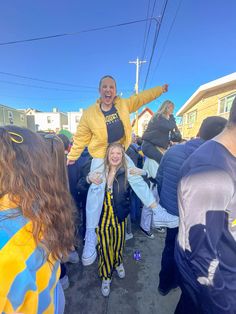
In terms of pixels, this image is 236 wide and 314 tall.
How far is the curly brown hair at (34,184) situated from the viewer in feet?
2.62

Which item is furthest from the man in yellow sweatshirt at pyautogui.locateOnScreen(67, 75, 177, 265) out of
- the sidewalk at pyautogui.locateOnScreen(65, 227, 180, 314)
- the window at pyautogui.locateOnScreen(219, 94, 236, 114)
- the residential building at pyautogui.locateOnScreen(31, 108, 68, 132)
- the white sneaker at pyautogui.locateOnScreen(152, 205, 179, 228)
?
the residential building at pyautogui.locateOnScreen(31, 108, 68, 132)

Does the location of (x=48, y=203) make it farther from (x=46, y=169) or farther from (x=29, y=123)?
(x=29, y=123)

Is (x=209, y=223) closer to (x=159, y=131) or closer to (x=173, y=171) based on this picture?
(x=173, y=171)

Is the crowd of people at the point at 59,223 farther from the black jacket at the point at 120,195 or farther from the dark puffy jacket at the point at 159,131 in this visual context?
the dark puffy jacket at the point at 159,131

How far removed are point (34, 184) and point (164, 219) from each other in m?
1.37

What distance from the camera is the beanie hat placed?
1.69 m

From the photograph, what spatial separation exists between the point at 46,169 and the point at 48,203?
18cm

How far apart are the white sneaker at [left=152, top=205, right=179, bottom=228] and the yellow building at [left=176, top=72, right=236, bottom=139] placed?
26.5ft

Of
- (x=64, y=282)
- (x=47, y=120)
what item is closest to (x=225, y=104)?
(x=64, y=282)

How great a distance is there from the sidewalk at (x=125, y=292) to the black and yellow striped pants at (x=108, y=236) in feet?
0.74

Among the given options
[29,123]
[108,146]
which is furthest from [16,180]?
[29,123]

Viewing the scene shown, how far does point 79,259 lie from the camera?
2562 mm

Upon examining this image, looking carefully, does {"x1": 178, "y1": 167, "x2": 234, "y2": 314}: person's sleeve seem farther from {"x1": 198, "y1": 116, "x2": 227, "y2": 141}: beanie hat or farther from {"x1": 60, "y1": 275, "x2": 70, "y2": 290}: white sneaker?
{"x1": 60, "y1": 275, "x2": 70, "y2": 290}: white sneaker

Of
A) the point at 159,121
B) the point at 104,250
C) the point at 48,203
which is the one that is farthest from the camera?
the point at 159,121
